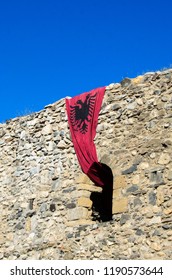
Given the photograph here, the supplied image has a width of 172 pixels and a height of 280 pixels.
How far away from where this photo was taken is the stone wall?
8.64 m

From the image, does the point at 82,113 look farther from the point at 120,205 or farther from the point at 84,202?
the point at 120,205

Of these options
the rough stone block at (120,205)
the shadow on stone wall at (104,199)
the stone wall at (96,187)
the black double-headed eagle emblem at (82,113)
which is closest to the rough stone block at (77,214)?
the stone wall at (96,187)

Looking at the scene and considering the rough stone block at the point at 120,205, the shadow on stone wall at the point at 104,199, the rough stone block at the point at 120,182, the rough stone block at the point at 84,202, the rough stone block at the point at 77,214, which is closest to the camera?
the rough stone block at the point at 120,205

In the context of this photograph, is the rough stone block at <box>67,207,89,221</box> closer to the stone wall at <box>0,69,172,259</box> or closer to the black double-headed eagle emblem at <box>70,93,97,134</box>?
the stone wall at <box>0,69,172,259</box>

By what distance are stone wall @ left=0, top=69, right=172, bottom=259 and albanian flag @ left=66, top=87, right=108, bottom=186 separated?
0.44 feet

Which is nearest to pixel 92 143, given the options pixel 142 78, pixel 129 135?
pixel 129 135

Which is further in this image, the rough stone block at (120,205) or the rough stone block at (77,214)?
the rough stone block at (77,214)

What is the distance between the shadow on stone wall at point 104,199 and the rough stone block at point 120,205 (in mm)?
860

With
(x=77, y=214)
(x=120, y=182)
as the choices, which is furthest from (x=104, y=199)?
(x=120, y=182)

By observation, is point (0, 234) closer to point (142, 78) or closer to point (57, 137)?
point (57, 137)

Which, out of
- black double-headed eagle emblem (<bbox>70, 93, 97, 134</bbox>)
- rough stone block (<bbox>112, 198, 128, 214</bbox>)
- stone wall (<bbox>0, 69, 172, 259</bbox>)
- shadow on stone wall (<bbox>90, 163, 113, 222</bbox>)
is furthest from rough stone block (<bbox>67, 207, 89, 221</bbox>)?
black double-headed eagle emblem (<bbox>70, 93, 97, 134</bbox>)

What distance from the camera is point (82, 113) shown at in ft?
33.2

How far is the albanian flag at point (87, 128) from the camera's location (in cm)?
975

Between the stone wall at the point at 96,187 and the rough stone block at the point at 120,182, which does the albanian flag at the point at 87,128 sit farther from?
the rough stone block at the point at 120,182
